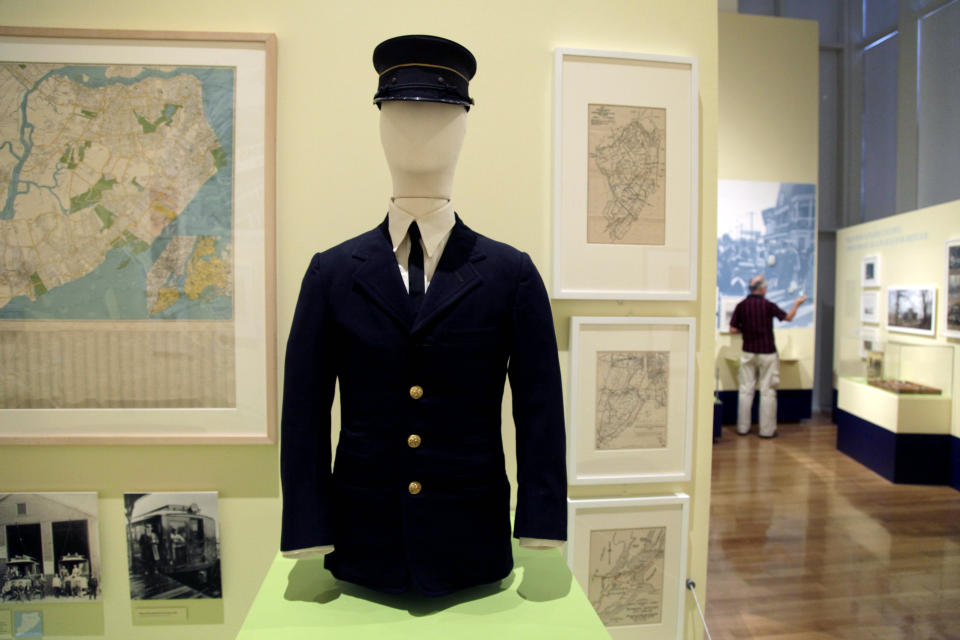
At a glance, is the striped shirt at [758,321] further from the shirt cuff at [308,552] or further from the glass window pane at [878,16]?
the shirt cuff at [308,552]

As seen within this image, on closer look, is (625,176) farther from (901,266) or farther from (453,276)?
(901,266)

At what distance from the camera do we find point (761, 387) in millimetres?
6008

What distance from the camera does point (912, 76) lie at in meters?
3.65

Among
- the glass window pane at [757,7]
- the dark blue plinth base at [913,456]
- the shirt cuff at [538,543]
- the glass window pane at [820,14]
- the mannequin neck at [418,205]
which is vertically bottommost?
the dark blue plinth base at [913,456]

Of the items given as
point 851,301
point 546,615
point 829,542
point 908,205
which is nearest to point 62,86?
point 546,615

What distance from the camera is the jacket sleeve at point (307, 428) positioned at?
1.18m

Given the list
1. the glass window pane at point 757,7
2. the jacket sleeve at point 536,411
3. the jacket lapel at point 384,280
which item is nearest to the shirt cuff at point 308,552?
the jacket sleeve at point 536,411

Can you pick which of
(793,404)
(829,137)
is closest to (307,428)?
(793,404)

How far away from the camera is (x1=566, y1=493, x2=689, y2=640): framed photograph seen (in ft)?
6.30

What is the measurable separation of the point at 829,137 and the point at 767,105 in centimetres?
146

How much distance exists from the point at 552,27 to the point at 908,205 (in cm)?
398

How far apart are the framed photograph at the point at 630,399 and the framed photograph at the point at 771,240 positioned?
190 inches

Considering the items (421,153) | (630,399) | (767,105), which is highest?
(767,105)

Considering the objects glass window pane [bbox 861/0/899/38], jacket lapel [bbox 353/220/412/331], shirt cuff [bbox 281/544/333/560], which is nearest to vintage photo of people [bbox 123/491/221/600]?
shirt cuff [bbox 281/544/333/560]
